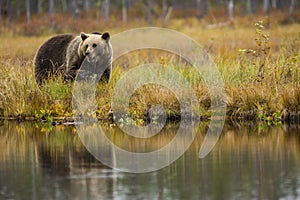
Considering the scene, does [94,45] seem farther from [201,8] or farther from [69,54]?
[201,8]

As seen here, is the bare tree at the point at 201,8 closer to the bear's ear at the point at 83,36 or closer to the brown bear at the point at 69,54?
the brown bear at the point at 69,54

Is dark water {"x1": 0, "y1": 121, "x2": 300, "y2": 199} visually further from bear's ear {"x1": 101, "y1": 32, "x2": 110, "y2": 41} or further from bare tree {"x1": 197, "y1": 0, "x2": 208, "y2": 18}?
bare tree {"x1": 197, "y1": 0, "x2": 208, "y2": 18}

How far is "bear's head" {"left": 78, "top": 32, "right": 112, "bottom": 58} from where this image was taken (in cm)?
1367

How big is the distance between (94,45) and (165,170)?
538 centimetres

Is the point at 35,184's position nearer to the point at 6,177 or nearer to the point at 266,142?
the point at 6,177

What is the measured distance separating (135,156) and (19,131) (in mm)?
3164

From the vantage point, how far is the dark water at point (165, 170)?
751 centimetres

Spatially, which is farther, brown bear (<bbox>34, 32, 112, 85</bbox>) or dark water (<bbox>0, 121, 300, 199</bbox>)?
brown bear (<bbox>34, 32, 112, 85</bbox>)

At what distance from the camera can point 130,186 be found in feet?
25.8

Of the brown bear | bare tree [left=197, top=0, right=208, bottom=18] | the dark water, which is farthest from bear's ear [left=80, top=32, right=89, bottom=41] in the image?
bare tree [left=197, top=0, right=208, bottom=18]

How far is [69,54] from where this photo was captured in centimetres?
1405

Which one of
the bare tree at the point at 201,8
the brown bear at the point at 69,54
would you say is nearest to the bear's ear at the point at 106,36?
the brown bear at the point at 69,54

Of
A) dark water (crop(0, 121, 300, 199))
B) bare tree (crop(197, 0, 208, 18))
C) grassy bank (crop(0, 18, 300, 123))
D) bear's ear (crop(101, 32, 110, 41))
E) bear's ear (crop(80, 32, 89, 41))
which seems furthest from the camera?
bare tree (crop(197, 0, 208, 18))

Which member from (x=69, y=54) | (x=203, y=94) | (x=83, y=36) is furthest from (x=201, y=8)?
(x=203, y=94)
